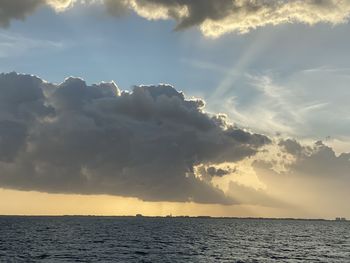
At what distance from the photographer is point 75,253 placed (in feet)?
277

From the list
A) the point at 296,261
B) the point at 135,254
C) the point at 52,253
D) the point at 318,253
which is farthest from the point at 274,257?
the point at 52,253

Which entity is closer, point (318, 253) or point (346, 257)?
point (346, 257)

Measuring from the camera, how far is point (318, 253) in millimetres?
96062

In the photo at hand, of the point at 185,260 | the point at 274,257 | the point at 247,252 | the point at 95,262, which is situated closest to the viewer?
the point at 95,262

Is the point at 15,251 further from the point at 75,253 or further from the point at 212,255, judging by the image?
the point at 212,255

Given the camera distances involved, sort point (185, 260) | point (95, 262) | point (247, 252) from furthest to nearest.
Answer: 1. point (247, 252)
2. point (185, 260)
3. point (95, 262)

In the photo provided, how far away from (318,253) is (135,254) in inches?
1509

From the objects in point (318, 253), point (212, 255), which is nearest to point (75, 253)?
point (212, 255)

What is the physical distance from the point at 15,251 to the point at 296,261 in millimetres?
51839

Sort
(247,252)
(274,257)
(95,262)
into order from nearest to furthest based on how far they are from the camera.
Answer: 1. (95,262)
2. (274,257)
3. (247,252)

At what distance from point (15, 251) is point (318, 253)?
60262mm

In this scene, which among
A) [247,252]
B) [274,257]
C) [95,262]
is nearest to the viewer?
[95,262]

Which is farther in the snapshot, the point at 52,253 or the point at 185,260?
the point at 52,253

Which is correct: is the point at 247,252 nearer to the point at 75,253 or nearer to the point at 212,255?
the point at 212,255
